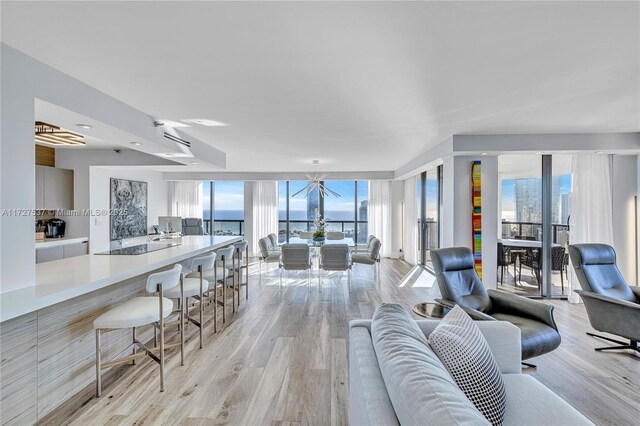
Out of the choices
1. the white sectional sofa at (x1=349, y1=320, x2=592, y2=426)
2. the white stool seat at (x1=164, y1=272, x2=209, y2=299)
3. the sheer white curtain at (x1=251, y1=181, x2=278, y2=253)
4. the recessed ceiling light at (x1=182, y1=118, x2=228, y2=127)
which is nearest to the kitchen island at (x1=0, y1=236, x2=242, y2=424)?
the white stool seat at (x1=164, y1=272, x2=209, y2=299)

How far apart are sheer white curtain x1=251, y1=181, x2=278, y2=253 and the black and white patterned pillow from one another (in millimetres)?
7780

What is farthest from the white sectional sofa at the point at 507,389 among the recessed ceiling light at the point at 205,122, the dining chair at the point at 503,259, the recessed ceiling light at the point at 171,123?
the dining chair at the point at 503,259

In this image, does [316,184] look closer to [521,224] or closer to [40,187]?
[521,224]

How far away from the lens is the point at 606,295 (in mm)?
3217

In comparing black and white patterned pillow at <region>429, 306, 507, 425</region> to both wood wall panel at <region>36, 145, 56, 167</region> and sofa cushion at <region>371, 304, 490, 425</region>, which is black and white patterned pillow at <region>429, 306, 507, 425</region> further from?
wood wall panel at <region>36, 145, 56, 167</region>

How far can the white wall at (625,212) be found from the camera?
4.52 m

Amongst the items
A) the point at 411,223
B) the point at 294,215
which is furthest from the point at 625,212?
the point at 294,215

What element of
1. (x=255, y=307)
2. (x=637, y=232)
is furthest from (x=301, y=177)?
(x=637, y=232)

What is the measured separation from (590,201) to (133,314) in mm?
5997

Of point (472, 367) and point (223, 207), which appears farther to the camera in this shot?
point (223, 207)

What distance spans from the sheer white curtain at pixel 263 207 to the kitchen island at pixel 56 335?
5.94m

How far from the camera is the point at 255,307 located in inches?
176

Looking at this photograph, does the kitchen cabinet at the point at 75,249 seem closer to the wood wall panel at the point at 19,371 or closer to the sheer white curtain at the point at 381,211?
the wood wall panel at the point at 19,371

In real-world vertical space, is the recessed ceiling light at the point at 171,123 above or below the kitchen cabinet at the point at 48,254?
above
